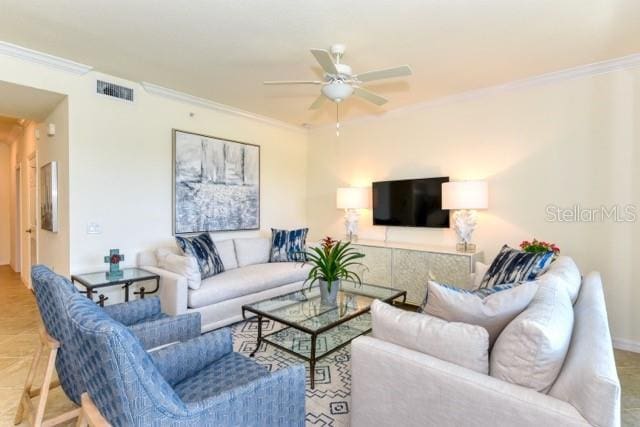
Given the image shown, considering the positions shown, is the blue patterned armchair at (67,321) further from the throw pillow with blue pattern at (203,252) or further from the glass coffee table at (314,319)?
the throw pillow with blue pattern at (203,252)

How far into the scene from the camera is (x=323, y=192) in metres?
5.46

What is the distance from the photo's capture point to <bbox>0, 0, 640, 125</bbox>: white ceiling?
225 centimetres

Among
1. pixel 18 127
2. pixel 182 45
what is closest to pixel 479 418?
pixel 182 45

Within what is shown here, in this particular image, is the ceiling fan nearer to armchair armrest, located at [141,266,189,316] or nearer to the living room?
the living room

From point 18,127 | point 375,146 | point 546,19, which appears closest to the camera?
point 546,19

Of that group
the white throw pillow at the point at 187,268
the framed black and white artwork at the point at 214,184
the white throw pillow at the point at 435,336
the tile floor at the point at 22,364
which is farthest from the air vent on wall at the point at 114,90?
the white throw pillow at the point at 435,336

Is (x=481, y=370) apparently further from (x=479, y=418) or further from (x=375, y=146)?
(x=375, y=146)

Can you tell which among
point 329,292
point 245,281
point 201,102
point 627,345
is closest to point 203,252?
point 245,281

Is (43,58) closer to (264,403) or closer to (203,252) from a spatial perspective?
(203,252)

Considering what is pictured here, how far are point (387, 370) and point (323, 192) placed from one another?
4.13 m

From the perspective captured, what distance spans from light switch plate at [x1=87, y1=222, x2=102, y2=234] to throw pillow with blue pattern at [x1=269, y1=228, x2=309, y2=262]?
1987 millimetres


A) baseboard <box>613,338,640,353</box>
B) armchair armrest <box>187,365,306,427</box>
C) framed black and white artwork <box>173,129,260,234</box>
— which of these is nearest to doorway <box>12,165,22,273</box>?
framed black and white artwork <box>173,129,260,234</box>

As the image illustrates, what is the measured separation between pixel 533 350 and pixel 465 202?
8.60 feet

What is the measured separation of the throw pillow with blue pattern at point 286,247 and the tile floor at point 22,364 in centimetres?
256
